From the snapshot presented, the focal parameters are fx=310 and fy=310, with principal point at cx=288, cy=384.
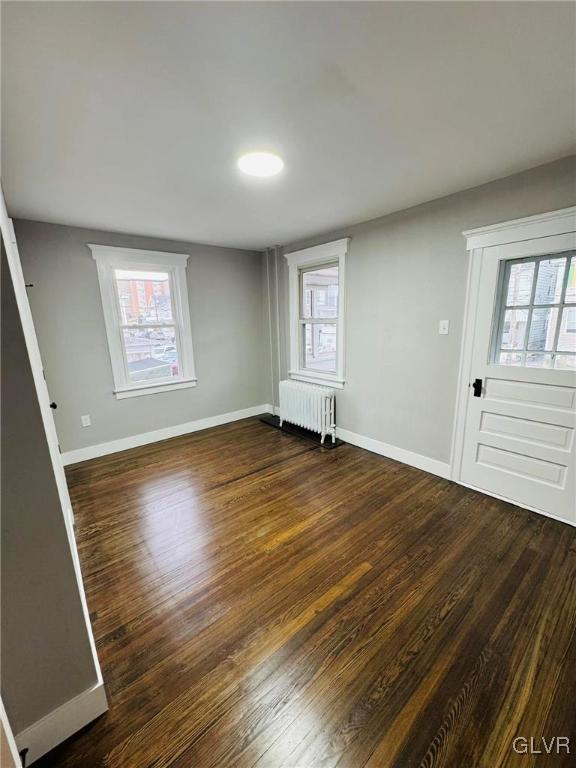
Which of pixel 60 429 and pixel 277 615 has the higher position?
pixel 60 429

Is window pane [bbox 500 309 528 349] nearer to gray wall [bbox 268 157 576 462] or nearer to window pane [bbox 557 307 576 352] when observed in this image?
window pane [bbox 557 307 576 352]

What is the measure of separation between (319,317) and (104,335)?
2524 mm

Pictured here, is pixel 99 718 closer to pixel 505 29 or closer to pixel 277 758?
pixel 277 758

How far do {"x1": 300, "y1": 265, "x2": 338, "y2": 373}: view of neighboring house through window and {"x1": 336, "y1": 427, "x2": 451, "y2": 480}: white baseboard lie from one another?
2.83 ft

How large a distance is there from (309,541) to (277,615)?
22.8 inches

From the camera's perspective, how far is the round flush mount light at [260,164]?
72.9 inches

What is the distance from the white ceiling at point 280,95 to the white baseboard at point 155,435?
2.45 m

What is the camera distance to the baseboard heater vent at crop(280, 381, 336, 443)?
3.70 meters

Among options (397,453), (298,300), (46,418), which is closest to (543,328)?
(397,453)

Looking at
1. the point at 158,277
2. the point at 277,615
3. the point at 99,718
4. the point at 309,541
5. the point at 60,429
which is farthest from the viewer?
the point at 158,277

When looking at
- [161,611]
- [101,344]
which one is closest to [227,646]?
[161,611]

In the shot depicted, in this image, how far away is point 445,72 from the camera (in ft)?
4.08

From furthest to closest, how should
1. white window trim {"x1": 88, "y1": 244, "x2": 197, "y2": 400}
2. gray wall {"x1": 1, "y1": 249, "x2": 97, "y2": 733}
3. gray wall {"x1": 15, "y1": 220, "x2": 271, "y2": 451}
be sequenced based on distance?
white window trim {"x1": 88, "y1": 244, "x2": 197, "y2": 400}, gray wall {"x1": 15, "y1": 220, "x2": 271, "y2": 451}, gray wall {"x1": 1, "y1": 249, "x2": 97, "y2": 733}
